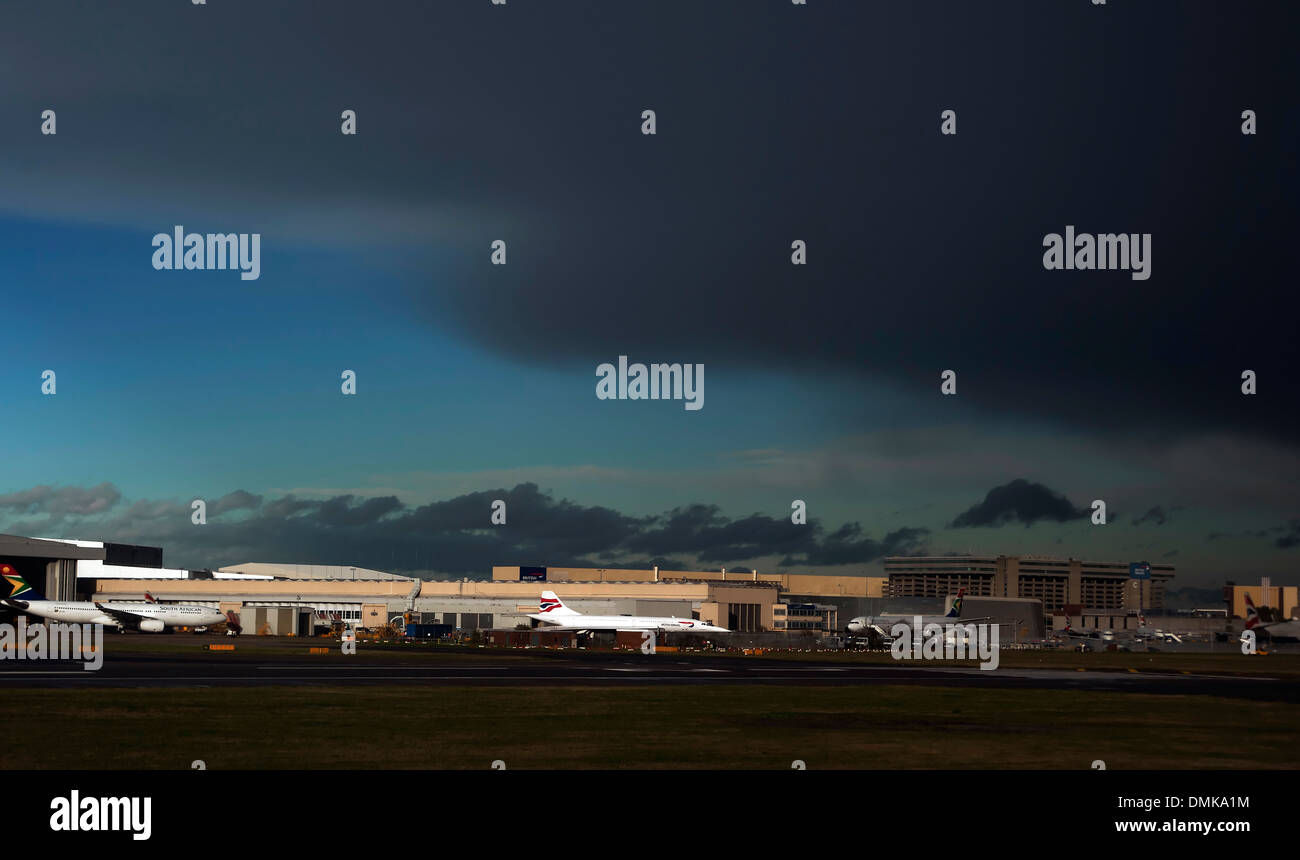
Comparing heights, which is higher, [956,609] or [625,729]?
[625,729]

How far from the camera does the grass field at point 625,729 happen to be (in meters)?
29.1

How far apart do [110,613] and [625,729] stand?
112 m

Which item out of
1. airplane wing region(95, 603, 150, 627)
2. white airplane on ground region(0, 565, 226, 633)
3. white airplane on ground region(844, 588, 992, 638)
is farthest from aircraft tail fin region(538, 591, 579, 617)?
airplane wing region(95, 603, 150, 627)

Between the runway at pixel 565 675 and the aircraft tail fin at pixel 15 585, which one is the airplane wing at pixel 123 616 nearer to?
the aircraft tail fin at pixel 15 585

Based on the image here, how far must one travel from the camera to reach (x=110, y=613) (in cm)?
13100

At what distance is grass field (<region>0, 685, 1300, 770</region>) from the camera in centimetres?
2912

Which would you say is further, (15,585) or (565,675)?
(15,585)

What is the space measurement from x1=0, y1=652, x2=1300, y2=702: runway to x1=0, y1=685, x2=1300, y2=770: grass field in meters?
6.78

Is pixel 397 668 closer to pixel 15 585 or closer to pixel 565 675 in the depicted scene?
pixel 565 675

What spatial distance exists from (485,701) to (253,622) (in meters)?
119

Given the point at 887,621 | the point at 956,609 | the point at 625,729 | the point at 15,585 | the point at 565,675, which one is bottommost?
the point at 887,621

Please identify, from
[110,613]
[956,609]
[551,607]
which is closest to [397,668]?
[110,613]

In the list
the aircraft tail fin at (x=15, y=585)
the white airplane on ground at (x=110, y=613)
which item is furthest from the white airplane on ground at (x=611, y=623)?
the aircraft tail fin at (x=15, y=585)
